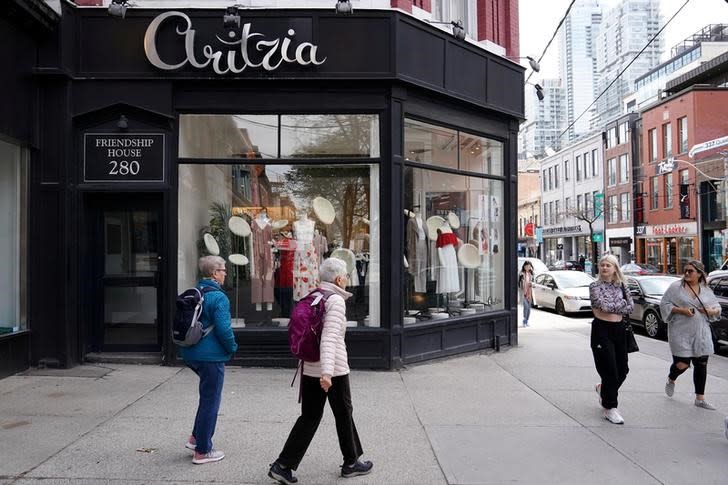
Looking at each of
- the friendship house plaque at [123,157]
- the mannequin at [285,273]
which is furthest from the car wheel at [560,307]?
the friendship house plaque at [123,157]

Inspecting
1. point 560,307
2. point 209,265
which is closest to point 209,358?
point 209,265

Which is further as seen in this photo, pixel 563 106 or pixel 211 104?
pixel 563 106

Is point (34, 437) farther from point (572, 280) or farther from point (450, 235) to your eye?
point (572, 280)

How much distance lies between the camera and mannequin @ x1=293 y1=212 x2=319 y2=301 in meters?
8.61

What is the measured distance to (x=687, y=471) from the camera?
15.5ft

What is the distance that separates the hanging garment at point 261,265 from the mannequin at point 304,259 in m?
0.37

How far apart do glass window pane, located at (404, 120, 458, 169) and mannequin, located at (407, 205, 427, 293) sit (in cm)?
81

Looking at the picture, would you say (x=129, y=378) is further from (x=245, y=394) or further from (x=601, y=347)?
(x=601, y=347)

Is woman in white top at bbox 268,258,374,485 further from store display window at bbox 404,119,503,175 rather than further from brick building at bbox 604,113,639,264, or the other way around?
brick building at bbox 604,113,639,264

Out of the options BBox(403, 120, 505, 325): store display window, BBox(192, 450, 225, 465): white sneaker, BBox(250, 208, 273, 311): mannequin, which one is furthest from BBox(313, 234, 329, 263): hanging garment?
BBox(192, 450, 225, 465): white sneaker

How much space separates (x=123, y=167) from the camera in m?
8.21

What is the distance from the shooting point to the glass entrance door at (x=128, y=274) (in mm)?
8383

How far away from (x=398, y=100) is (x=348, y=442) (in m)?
5.39

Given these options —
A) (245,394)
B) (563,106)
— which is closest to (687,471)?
(245,394)
